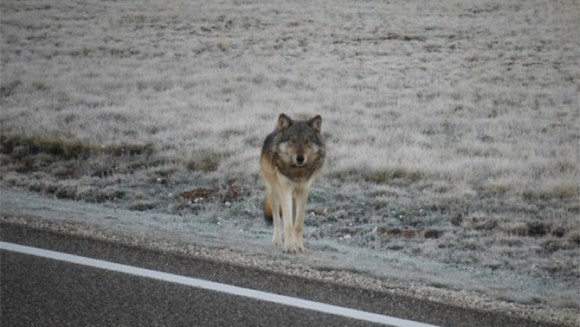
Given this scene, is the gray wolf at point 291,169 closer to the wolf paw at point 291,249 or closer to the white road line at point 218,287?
the wolf paw at point 291,249

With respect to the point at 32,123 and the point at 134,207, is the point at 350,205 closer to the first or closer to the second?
the point at 134,207

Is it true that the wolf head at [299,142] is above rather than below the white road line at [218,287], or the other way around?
above

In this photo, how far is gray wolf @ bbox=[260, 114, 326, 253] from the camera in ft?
23.5

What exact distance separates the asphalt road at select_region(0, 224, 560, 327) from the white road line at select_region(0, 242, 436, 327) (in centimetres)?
7

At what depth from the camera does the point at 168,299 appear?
517 cm

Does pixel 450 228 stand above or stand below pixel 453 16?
below

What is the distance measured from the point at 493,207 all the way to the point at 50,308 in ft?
21.7

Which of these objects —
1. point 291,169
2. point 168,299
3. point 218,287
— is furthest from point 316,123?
point 168,299

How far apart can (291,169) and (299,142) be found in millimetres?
296

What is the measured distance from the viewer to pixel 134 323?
4746mm

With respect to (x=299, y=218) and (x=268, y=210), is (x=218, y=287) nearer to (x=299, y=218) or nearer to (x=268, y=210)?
(x=299, y=218)

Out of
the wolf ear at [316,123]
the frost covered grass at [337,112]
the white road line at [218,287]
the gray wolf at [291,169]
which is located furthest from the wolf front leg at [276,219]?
the white road line at [218,287]

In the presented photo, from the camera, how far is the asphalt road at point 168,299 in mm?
4832

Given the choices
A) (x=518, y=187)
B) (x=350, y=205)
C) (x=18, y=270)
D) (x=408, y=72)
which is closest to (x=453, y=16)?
(x=408, y=72)
